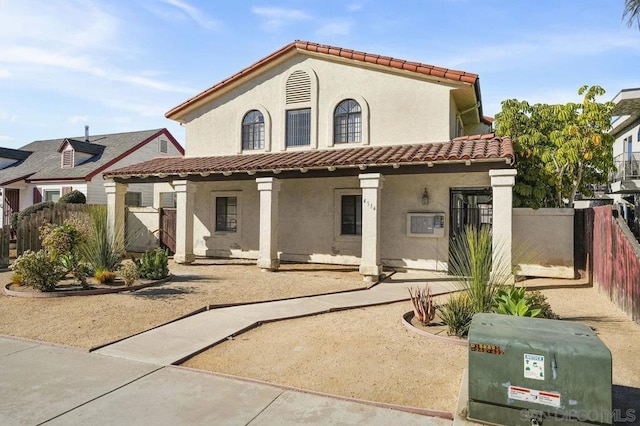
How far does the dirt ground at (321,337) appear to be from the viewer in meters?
4.77

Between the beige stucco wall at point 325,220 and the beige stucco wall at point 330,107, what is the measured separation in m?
1.51

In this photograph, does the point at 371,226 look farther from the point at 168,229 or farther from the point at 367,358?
the point at 168,229

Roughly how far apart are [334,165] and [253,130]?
18.7ft

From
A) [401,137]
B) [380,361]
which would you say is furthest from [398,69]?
[380,361]

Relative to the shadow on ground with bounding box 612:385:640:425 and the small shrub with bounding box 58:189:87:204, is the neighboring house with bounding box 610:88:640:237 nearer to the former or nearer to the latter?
the shadow on ground with bounding box 612:385:640:425

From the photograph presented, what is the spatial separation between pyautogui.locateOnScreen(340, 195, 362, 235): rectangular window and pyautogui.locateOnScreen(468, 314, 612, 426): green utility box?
1049cm

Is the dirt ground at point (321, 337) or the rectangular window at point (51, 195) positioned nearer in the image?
the dirt ground at point (321, 337)

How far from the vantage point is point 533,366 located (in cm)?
352

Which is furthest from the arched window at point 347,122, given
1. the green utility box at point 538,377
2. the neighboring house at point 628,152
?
the neighboring house at point 628,152

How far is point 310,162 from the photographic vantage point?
12.4 meters

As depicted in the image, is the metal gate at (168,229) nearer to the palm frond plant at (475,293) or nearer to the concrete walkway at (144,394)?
the concrete walkway at (144,394)

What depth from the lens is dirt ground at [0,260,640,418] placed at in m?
4.77

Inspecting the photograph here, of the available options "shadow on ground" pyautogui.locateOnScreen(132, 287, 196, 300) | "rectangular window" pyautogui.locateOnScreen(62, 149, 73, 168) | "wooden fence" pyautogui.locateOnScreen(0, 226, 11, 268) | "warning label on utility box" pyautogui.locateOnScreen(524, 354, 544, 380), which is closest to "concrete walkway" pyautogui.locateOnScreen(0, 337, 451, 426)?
"warning label on utility box" pyautogui.locateOnScreen(524, 354, 544, 380)

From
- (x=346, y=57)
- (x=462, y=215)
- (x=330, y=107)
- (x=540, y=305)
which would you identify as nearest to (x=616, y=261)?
(x=540, y=305)
